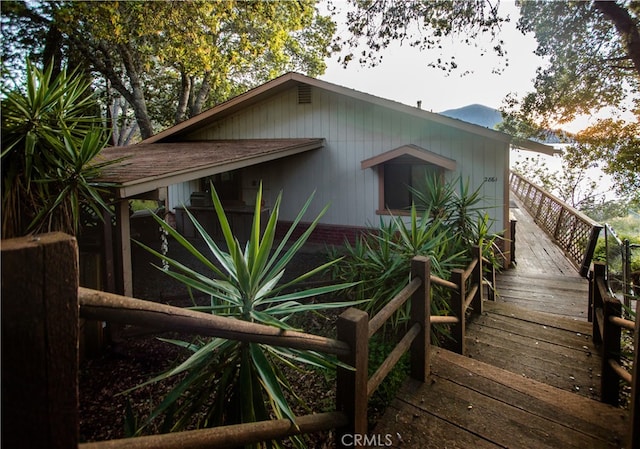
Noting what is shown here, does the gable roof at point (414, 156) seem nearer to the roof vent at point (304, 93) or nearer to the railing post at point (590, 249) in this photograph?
the roof vent at point (304, 93)

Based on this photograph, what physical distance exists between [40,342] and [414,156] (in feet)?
26.1

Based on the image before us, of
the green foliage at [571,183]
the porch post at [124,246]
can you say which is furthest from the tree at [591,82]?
the porch post at [124,246]

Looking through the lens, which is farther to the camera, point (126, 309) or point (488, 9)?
point (488, 9)

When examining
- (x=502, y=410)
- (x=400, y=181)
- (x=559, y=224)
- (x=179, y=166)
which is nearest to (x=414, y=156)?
(x=400, y=181)

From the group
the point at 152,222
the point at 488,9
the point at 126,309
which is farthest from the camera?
the point at 488,9

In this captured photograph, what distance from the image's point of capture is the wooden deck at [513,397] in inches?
85.0

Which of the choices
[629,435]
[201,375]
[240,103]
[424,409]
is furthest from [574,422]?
[240,103]

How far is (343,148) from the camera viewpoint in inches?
350

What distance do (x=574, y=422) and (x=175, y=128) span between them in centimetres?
1022

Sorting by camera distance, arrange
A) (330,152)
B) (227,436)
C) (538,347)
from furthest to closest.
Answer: (330,152) → (538,347) → (227,436)

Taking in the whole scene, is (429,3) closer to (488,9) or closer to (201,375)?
(488,9)

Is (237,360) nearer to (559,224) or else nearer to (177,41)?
Answer: (559,224)

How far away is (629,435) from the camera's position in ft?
6.12

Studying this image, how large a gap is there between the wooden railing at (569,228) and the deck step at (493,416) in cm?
563
